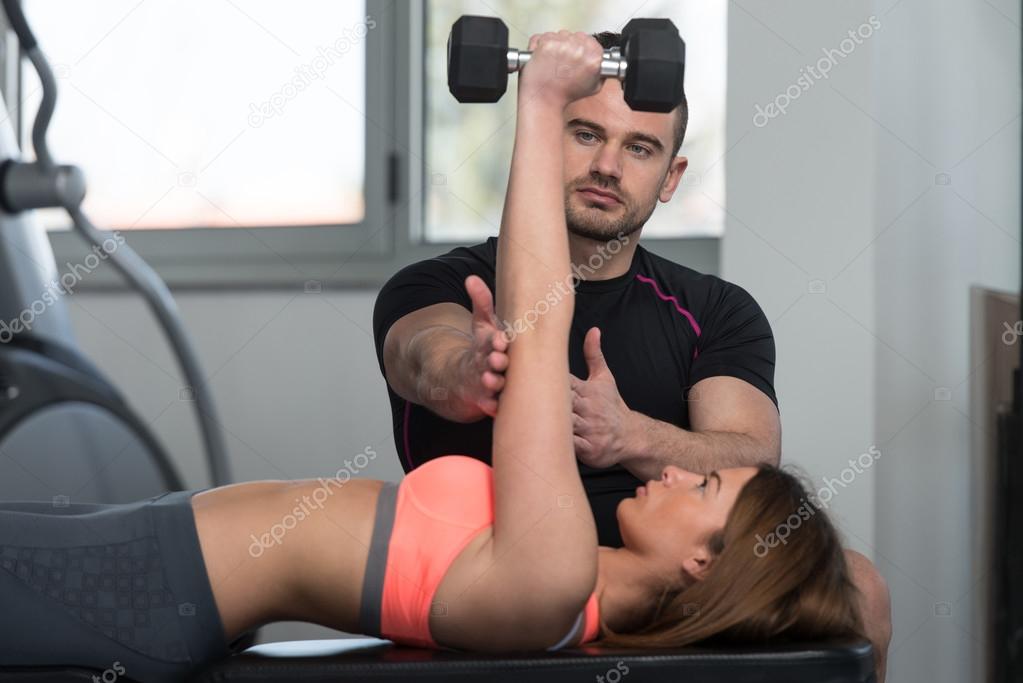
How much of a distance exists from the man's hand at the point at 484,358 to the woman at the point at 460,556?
0.05 feet

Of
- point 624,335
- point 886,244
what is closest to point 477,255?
point 624,335

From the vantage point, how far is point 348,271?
2820 mm

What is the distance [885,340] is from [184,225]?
6.00ft

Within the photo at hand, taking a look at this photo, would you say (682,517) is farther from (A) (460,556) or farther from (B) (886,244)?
(B) (886,244)

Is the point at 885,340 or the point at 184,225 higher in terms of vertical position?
the point at 184,225

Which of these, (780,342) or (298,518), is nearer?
(298,518)

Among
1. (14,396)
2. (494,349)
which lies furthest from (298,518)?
(14,396)

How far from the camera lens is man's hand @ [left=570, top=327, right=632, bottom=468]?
1465 millimetres

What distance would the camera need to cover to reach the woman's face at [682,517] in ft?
3.96

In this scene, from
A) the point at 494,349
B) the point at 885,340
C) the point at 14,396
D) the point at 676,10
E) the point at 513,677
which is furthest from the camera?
the point at 676,10

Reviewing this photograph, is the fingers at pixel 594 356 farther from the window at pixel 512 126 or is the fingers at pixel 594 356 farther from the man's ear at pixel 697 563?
the window at pixel 512 126

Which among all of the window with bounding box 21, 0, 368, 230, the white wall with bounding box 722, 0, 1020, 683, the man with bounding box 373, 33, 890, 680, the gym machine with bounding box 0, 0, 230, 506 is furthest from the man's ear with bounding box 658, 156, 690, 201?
the window with bounding box 21, 0, 368, 230

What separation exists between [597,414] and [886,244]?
0.97 m

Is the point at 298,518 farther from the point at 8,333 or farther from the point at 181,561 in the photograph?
the point at 8,333
